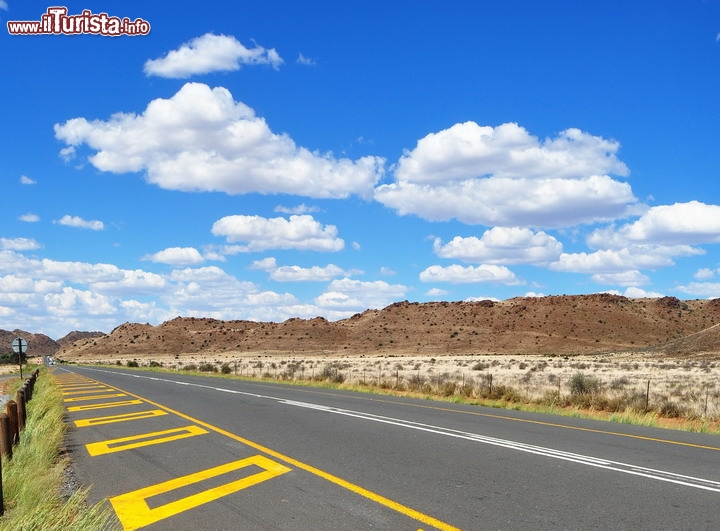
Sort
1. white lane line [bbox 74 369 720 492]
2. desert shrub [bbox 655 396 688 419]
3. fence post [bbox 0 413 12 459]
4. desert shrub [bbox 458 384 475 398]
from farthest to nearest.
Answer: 1. desert shrub [bbox 458 384 475 398]
2. desert shrub [bbox 655 396 688 419]
3. fence post [bbox 0 413 12 459]
4. white lane line [bbox 74 369 720 492]

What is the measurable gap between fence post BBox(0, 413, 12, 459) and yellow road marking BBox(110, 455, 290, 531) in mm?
2660

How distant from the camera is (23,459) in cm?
923

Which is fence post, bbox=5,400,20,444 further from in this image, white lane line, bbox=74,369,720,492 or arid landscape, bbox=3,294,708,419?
arid landscape, bbox=3,294,708,419

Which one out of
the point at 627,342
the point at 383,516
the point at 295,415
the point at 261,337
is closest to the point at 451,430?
the point at 295,415

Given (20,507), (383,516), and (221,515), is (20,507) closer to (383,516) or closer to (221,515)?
(221,515)

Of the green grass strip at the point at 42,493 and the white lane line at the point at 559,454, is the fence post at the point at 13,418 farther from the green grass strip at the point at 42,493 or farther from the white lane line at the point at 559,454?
the white lane line at the point at 559,454

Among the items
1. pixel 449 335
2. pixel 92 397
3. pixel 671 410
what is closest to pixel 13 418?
pixel 92 397

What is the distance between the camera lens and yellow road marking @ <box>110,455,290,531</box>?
21.5 feet

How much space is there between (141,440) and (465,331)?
354ft

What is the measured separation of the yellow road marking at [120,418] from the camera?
47.4 ft

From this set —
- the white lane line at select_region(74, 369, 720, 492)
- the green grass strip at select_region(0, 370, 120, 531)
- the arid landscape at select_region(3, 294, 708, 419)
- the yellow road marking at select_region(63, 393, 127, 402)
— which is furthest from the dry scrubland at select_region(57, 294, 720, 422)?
the green grass strip at select_region(0, 370, 120, 531)

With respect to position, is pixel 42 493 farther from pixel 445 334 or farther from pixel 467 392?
pixel 445 334

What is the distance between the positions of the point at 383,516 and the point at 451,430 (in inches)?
259

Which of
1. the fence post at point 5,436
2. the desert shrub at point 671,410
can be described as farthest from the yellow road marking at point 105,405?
the desert shrub at point 671,410
